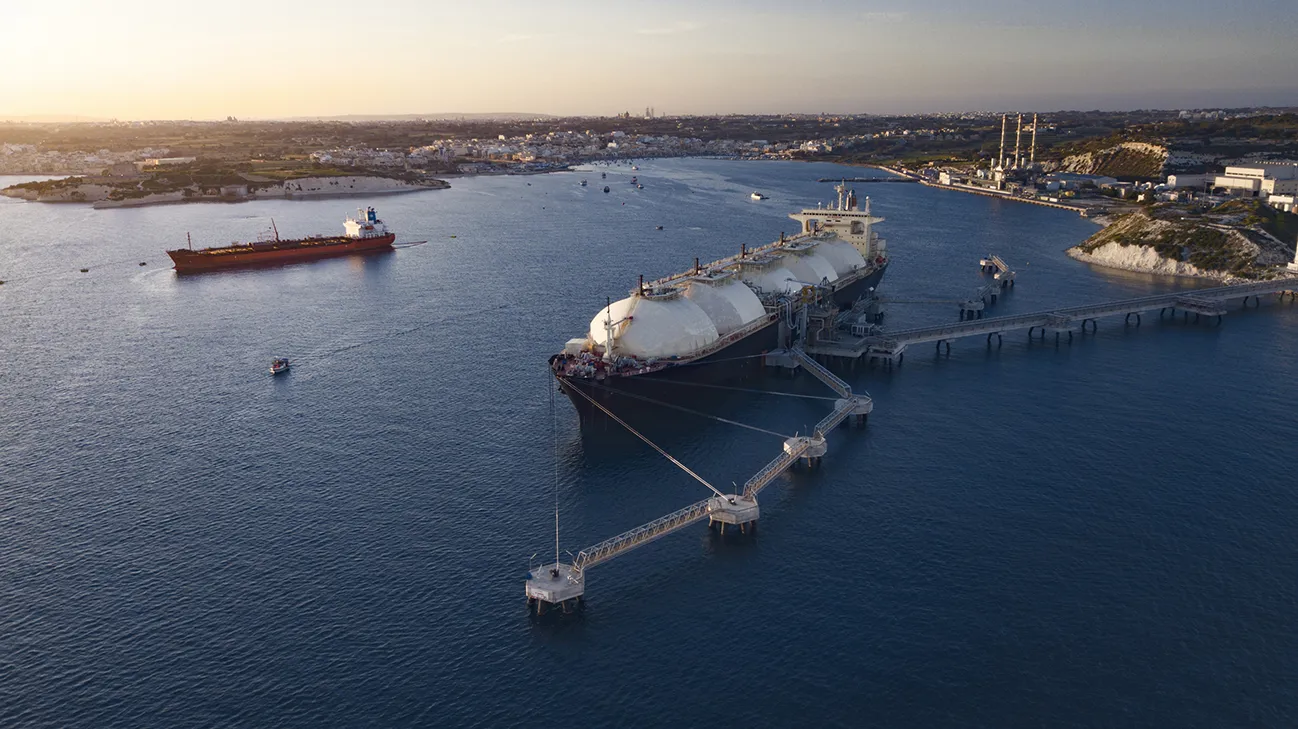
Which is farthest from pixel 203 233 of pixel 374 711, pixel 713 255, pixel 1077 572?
pixel 1077 572

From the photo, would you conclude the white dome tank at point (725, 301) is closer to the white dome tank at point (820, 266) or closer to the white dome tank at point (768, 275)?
the white dome tank at point (768, 275)

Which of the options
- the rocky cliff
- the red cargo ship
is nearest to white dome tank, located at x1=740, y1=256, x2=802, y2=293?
the rocky cliff

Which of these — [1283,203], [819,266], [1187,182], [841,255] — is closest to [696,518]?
[819,266]

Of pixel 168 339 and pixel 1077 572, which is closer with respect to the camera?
pixel 1077 572

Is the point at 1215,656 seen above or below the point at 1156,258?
below

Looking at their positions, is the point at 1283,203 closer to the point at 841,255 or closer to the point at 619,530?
the point at 841,255

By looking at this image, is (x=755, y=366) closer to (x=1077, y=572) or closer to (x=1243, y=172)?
(x=1077, y=572)

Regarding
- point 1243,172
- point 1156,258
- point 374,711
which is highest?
point 1243,172
